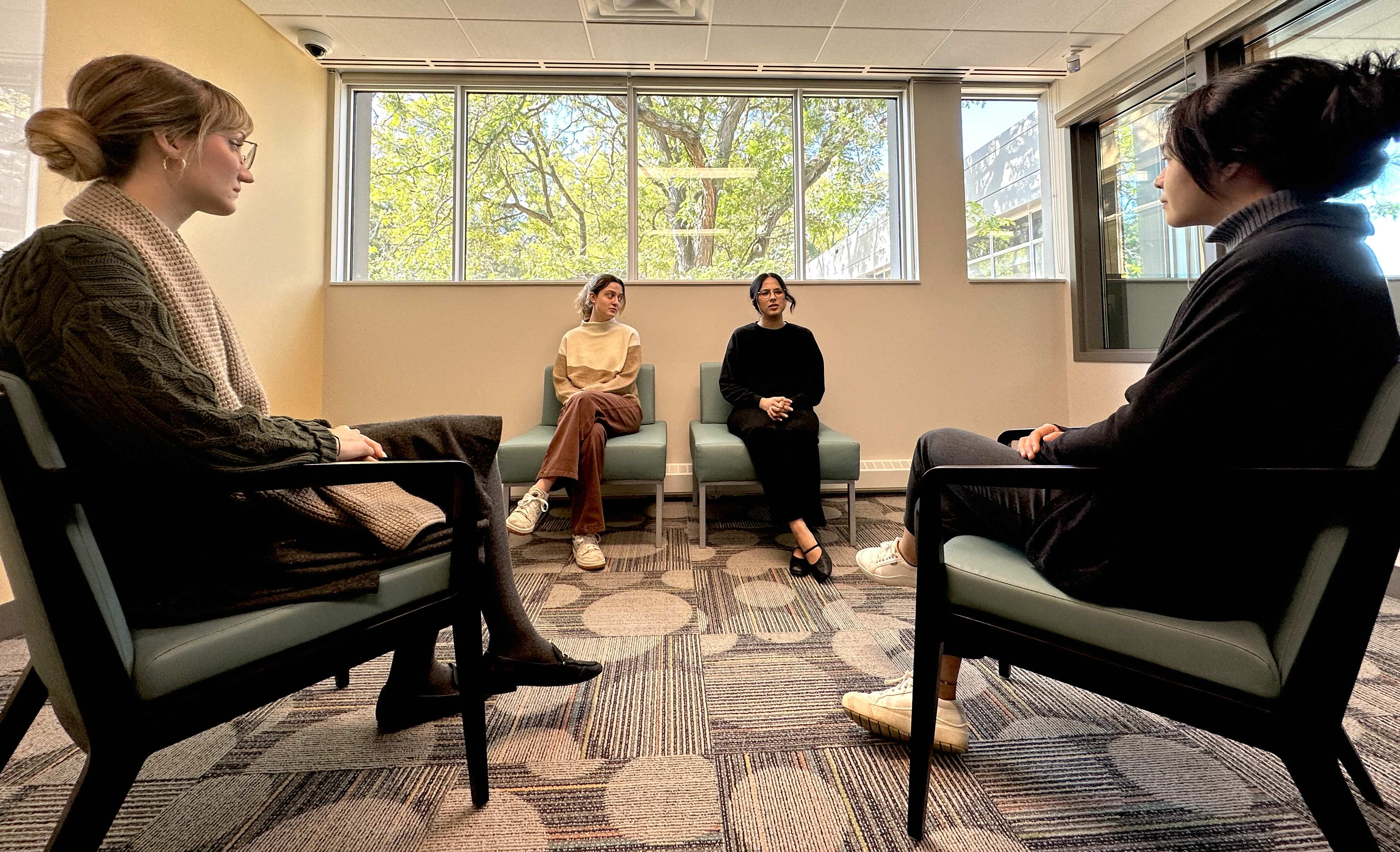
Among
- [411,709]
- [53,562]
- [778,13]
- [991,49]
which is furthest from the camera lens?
[991,49]

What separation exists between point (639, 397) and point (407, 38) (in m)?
2.37

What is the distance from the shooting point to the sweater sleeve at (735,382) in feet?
9.28

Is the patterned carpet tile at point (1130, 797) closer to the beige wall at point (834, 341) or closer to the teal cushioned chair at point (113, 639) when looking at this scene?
the teal cushioned chair at point (113, 639)

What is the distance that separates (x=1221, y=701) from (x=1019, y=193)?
3.99 meters

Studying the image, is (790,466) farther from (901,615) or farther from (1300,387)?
(1300,387)

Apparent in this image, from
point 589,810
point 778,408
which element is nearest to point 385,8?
point 778,408

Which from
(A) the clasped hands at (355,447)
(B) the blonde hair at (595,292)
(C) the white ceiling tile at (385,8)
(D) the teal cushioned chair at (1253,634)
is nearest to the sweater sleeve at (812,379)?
(B) the blonde hair at (595,292)

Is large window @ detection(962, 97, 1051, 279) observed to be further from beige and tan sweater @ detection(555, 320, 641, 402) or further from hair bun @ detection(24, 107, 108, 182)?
hair bun @ detection(24, 107, 108, 182)

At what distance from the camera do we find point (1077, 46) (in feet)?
11.0

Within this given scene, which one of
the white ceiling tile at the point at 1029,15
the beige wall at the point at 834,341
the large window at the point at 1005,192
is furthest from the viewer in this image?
the large window at the point at 1005,192

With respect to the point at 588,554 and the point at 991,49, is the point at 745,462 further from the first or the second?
the point at 991,49

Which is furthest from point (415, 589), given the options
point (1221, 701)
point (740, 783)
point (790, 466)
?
point (790, 466)

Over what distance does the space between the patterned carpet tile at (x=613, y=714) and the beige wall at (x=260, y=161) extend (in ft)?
7.54

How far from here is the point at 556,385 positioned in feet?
10.5
